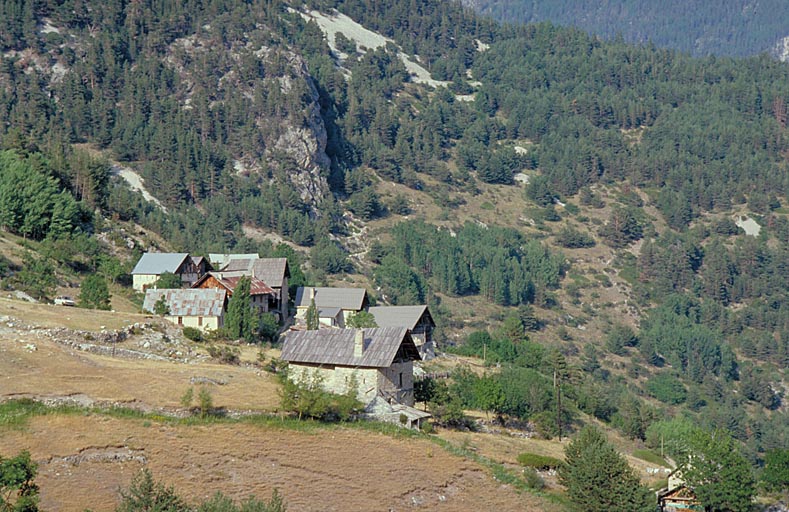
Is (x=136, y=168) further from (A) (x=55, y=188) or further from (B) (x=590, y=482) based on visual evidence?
(B) (x=590, y=482)

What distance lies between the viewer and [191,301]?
88688mm

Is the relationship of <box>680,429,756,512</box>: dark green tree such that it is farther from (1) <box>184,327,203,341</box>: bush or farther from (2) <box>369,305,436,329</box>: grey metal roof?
(2) <box>369,305,436,329</box>: grey metal roof

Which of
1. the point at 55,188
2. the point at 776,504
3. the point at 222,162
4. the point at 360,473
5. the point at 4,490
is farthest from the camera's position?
the point at 222,162

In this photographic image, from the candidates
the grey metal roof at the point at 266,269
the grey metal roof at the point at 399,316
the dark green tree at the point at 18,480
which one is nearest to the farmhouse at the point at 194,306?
the grey metal roof at the point at 266,269

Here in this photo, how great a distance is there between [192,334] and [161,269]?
23049 millimetres

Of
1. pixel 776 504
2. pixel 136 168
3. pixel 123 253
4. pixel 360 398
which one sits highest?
pixel 136 168

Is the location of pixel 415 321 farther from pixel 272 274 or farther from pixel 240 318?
pixel 240 318

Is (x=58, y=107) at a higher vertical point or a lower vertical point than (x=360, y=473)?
higher

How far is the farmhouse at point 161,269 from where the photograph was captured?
10212 cm

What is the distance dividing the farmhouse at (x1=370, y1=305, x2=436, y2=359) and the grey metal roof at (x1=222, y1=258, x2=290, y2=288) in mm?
11127

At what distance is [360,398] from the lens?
68750mm

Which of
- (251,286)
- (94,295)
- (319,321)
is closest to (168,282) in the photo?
(251,286)

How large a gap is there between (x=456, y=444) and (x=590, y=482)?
10.2m

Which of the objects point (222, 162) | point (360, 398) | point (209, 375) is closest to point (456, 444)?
point (360, 398)
